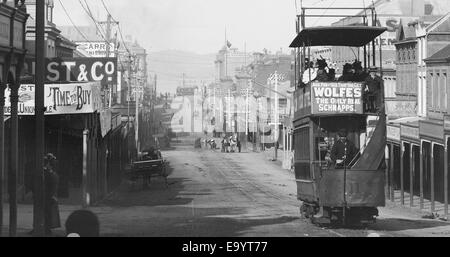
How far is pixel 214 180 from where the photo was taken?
175 ft

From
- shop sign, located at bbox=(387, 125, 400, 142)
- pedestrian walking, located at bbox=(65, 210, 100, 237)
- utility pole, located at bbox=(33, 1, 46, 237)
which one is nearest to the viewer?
pedestrian walking, located at bbox=(65, 210, 100, 237)

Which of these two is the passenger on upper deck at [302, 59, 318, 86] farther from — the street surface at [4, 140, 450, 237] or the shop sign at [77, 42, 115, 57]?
the shop sign at [77, 42, 115, 57]

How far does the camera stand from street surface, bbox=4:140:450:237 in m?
20.4

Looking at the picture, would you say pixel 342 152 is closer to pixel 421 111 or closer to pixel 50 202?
pixel 50 202

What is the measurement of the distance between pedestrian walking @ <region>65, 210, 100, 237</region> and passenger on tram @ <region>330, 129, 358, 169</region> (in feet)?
27.9

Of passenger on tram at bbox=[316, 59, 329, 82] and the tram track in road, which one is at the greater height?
passenger on tram at bbox=[316, 59, 329, 82]

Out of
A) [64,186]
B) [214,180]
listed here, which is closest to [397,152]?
[214,180]

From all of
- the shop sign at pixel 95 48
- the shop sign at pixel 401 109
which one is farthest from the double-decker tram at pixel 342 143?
the shop sign at pixel 95 48

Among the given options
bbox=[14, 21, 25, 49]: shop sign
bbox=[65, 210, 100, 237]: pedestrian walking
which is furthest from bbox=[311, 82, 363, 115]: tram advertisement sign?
bbox=[65, 210, 100, 237]: pedestrian walking

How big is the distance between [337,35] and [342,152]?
4.50 m

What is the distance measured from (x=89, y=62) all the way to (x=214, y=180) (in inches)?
900

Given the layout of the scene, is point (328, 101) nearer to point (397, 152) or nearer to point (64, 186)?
point (64, 186)

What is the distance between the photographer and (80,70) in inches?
1233

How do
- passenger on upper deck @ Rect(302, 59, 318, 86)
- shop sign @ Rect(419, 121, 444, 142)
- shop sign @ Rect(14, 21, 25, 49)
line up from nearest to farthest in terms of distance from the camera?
shop sign @ Rect(14, 21, 25, 49), passenger on upper deck @ Rect(302, 59, 318, 86), shop sign @ Rect(419, 121, 444, 142)
